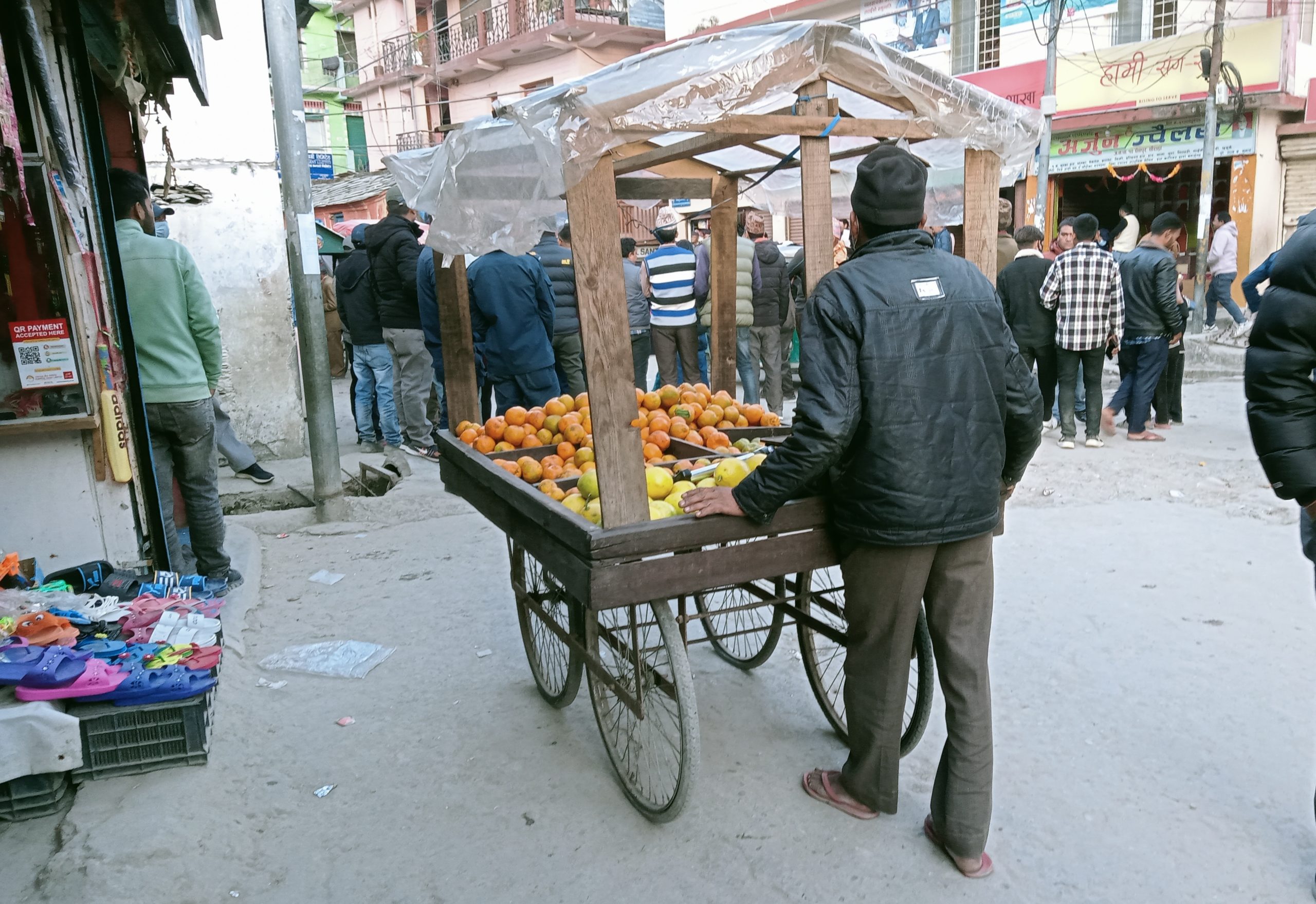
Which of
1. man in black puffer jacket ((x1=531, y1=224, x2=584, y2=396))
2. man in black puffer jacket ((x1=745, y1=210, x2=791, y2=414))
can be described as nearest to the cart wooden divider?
man in black puffer jacket ((x1=531, y1=224, x2=584, y2=396))

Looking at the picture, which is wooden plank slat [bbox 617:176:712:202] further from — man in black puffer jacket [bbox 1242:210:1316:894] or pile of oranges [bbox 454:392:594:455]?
man in black puffer jacket [bbox 1242:210:1316:894]

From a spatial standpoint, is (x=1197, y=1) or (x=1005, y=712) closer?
(x=1005, y=712)

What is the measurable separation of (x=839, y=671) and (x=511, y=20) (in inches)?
1073

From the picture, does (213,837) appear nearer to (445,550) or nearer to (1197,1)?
(445,550)

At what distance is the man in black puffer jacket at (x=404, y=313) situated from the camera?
7.99 m

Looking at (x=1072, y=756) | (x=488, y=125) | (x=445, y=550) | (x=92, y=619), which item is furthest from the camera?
(x=445, y=550)

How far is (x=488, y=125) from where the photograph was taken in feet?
12.3

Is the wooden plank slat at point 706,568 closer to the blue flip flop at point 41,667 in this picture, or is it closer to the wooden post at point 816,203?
the wooden post at point 816,203

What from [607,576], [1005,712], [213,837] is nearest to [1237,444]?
[1005,712]

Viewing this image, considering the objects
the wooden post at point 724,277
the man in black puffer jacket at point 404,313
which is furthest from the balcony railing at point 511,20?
the wooden post at point 724,277

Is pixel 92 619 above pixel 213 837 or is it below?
above

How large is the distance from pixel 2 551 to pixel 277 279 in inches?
183

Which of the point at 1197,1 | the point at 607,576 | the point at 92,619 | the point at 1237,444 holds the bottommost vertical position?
the point at 1237,444

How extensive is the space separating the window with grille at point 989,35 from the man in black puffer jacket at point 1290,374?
733 inches
